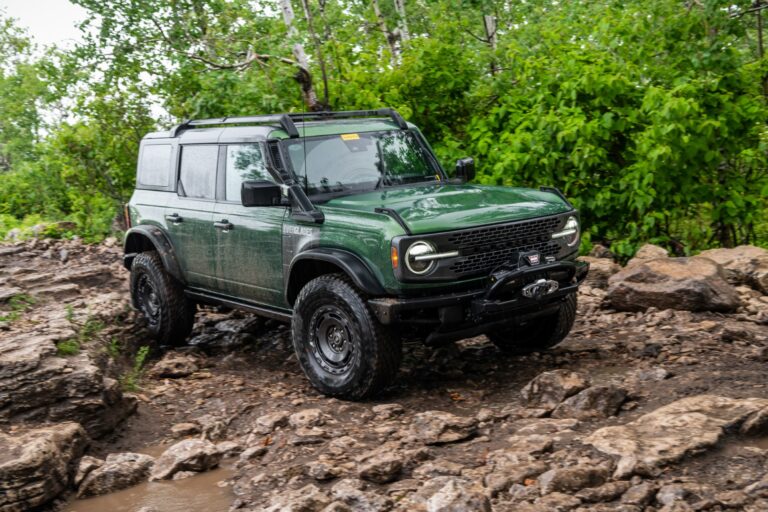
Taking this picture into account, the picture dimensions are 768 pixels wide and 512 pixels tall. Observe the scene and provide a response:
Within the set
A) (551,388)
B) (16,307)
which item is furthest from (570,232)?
(16,307)

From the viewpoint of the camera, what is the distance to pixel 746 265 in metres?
8.46

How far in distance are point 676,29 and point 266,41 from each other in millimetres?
5299

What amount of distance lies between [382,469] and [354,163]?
2.85 metres

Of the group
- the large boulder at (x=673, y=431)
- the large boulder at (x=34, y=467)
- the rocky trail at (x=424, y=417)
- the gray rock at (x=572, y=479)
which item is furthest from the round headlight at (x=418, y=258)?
the large boulder at (x=34, y=467)

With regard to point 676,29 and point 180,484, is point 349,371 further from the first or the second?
point 676,29

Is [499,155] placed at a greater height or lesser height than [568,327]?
greater

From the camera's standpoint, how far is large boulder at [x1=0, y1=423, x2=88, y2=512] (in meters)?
4.50

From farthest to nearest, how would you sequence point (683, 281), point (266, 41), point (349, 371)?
point (266, 41)
point (683, 281)
point (349, 371)

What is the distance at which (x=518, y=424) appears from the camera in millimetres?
5148

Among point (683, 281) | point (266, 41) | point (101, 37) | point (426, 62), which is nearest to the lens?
point (683, 281)

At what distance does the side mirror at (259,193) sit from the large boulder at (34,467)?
6.34 ft

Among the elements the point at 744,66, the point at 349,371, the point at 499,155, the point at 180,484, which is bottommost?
the point at 180,484

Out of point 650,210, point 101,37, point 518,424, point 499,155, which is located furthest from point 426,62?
point 101,37

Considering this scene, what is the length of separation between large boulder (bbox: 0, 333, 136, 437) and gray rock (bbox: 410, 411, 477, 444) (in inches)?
83.3
